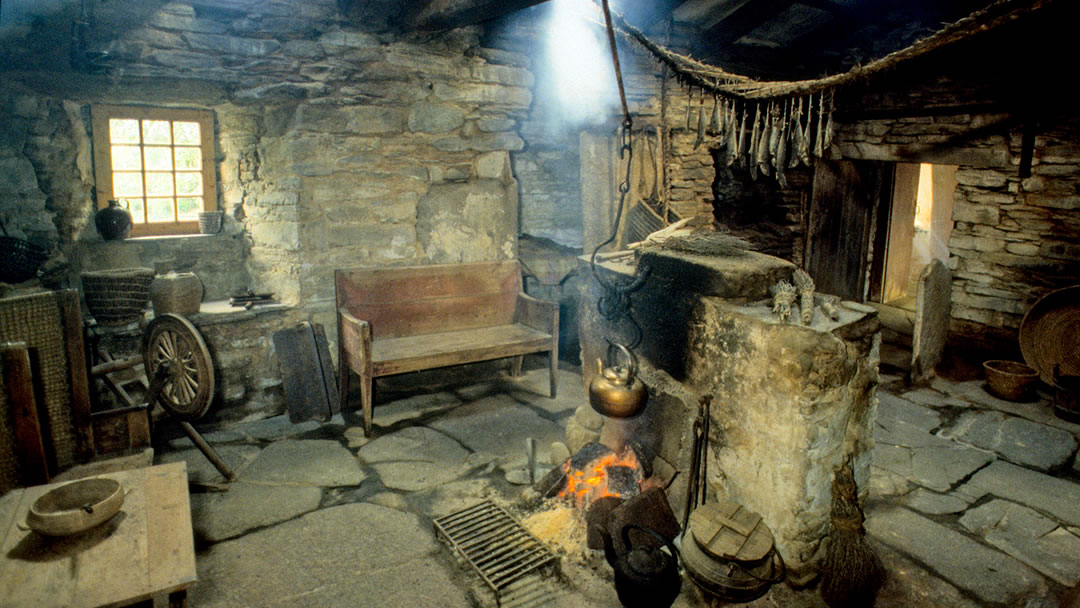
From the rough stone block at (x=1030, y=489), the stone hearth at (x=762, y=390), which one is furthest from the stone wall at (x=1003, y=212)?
the stone hearth at (x=762, y=390)

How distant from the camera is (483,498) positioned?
11.9 feet

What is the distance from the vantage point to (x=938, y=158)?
19.8 ft

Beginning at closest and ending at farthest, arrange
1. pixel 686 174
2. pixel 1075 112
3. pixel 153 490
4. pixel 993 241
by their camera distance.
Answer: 1. pixel 153 490
2. pixel 1075 112
3. pixel 993 241
4. pixel 686 174

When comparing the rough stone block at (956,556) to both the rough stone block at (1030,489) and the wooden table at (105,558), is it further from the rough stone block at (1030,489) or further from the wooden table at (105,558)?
the wooden table at (105,558)

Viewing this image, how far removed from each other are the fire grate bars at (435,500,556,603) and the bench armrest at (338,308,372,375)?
1.51m

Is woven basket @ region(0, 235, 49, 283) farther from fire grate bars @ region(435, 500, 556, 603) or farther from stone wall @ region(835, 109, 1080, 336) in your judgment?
stone wall @ region(835, 109, 1080, 336)

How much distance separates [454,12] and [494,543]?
11.3 ft

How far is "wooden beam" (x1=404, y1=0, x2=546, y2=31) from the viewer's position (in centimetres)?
408

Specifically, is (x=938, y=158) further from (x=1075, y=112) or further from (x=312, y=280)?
(x=312, y=280)

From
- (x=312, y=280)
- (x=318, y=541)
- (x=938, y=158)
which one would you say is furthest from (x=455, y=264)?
(x=938, y=158)

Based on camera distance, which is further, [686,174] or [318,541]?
[686,174]

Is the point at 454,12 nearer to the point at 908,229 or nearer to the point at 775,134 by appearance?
the point at 775,134

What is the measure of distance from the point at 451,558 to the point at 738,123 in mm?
5901

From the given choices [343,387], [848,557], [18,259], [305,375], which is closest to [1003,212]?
[848,557]
